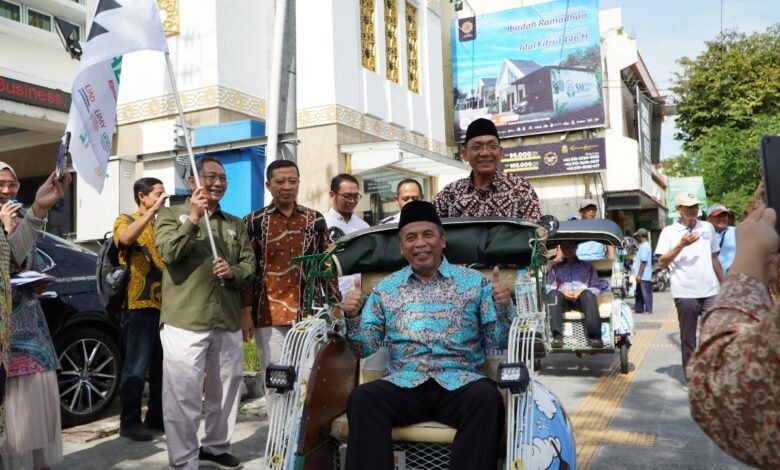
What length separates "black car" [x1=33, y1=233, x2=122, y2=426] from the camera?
5777 millimetres

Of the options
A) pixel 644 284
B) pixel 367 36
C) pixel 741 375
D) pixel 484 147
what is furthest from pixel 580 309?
pixel 367 36

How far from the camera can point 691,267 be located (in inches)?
269

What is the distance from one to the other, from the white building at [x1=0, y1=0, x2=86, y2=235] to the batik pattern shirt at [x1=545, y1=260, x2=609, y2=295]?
10.0 meters

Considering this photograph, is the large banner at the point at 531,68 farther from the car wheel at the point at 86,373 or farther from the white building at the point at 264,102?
the car wheel at the point at 86,373

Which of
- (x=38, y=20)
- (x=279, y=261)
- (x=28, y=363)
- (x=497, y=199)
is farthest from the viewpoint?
(x=38, y=20)

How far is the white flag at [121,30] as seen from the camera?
164 inches

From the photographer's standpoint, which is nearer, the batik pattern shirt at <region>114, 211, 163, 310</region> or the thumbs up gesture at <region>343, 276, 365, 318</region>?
the thumbs up gesture at <region>343, 276, 365, 318</region>

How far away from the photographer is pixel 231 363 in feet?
14.8

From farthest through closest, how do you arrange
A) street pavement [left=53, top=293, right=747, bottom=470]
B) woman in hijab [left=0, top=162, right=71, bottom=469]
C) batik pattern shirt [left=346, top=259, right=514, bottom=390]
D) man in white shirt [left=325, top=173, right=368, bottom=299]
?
man in white shirt [left=325, top=173, right=368, bottom=299] < street pavement [left=53, top=293, right=747, bottom=470] < woman in hijab [left=0, top=162, right=71, bottom=469] < batik pattern shirt [left=346, top=259, right=514, bottom=390]

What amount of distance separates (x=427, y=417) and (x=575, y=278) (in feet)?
17.7

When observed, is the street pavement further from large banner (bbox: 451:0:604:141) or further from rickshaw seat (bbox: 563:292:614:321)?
large banner (bbox: 451:0:604:141)

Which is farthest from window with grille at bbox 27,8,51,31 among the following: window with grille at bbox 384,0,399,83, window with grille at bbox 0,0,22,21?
window with grille at bbox 384,0,399,83

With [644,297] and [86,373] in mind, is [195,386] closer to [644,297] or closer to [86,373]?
[86,373]

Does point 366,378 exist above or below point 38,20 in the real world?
below
